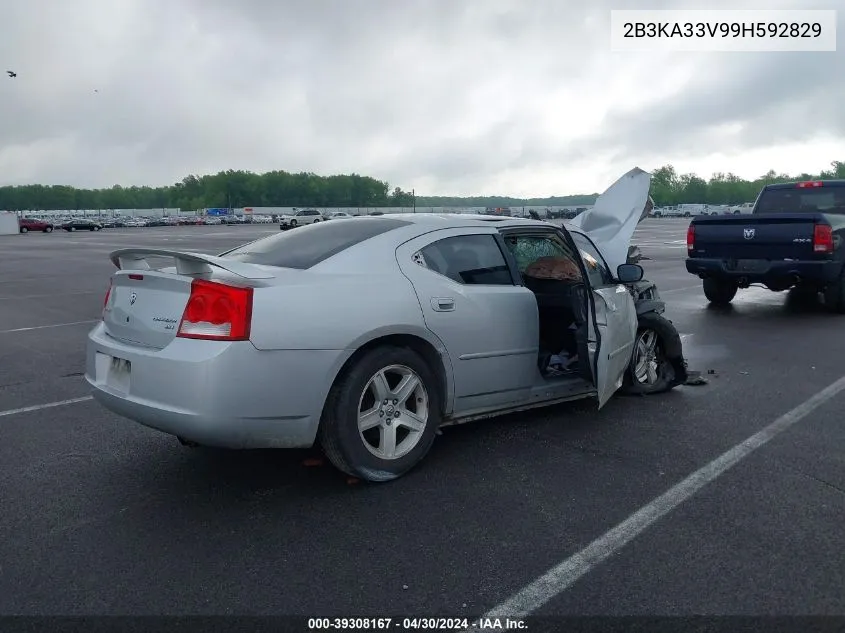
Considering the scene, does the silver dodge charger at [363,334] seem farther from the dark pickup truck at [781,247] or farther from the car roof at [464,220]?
the dark pickup truck at [781,247]

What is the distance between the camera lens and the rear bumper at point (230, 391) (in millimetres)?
3645

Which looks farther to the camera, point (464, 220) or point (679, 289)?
point (679, 289)

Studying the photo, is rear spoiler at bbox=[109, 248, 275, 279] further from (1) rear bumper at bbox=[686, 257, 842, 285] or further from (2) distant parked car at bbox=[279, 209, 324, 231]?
(2) distant parked car at bbox=[279, 209, 324, 231]

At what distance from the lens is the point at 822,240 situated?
9953 mm

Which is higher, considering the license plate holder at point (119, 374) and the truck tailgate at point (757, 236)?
the truck tailgate at point (757, 236)

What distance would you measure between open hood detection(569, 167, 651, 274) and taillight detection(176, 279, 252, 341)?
3317 millimetres

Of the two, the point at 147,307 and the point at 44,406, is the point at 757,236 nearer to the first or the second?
the point at 147,307

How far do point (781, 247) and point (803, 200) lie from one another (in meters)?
2.14

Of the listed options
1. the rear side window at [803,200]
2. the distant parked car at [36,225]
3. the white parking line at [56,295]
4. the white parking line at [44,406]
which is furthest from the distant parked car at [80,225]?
the white parking line at [44,406]

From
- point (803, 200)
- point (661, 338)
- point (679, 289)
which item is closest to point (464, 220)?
point (661, 338)

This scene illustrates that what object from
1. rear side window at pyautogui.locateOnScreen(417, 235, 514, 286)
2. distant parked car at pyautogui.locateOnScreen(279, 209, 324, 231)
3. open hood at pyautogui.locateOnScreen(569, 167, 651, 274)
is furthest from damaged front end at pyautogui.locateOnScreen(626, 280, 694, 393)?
distant parked car at pyautogui.locateOnScreen(279, 209, 324, 231)

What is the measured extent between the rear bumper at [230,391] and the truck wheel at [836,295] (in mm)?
8963

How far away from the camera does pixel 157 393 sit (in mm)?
3791

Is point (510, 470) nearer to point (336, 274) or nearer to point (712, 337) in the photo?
point (336, 274)
